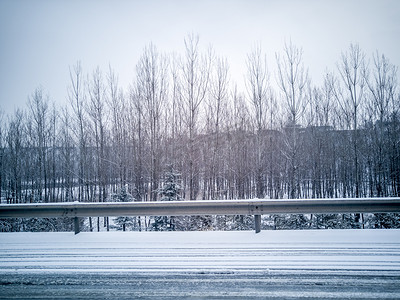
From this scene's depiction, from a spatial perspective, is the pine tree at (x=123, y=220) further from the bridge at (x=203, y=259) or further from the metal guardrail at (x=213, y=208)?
the bridge at (x=203, y=259)

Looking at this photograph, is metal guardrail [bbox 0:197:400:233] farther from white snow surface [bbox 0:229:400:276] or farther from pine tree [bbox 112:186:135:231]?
pine tree [bbox 112:186:135:231]

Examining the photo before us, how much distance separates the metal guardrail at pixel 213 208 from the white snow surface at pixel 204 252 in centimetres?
51

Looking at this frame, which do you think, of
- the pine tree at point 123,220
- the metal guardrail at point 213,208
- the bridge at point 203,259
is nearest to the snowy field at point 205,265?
the bridge at point 203,259

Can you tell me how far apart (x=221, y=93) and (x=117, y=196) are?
10.6 metres

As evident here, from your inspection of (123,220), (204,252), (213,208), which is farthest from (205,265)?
(123,220)

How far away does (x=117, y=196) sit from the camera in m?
15.7

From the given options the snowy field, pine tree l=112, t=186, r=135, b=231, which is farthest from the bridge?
pine tree l=112, t=186, r=135, b=231

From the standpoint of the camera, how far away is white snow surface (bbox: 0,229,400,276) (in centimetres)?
379

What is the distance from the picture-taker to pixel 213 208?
5.68 m

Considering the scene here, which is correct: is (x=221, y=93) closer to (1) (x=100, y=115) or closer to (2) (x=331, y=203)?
(1) (x=100, y=115)

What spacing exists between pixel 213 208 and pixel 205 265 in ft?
6.19

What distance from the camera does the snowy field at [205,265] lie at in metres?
3.10

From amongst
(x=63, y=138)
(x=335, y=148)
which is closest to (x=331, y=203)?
(x=335, y=148)

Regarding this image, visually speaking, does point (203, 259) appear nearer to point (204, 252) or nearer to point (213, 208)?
point (204, 252)
